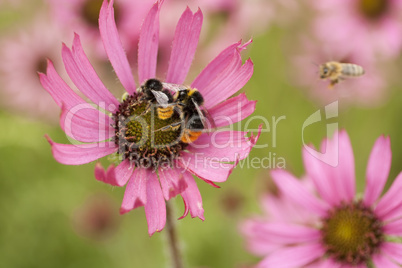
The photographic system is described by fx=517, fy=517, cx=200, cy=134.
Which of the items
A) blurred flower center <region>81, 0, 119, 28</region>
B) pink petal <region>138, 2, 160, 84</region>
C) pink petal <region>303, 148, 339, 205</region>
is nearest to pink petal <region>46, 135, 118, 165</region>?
pink petal <region>138, 2, 160, 84</region>

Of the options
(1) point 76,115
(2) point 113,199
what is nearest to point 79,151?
(1) point 76,115

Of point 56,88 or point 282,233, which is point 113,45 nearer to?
point 56,88

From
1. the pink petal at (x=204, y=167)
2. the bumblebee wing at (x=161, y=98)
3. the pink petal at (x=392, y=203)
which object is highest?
the bumblebee wing at (x=161, y=98)

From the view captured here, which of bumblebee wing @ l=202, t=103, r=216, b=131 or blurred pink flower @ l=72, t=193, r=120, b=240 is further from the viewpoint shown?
blurred pink flower @ l=72, t=193, r=120, b=240

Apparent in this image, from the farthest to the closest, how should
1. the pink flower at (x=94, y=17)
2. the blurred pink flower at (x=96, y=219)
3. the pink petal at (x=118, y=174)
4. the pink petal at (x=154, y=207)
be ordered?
the blurred pink flower at (x=96, y=219)
the pink flower at (x=94, y=17)
the pink petal at (x=154, y=207)
the pink petal at (x=118, y=174)

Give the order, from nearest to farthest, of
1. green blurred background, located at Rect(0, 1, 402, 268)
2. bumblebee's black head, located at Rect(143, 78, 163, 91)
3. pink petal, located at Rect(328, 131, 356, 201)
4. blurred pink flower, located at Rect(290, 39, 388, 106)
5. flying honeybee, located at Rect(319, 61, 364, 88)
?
bumblebee's black head, located at Rect(143, 78, 163, 91) → pink petal, located at Rect(328, 131, 356, 201) → flying honeybee, located at Rect(319, 61, 364, 88) → green blurred background, located at Rect(0, 1, 402, 268) → blurred pink flower, located at Rect(290, 39, 388, 106)

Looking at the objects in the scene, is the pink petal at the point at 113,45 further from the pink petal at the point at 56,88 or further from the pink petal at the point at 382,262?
the pink petal at the point at 382,262

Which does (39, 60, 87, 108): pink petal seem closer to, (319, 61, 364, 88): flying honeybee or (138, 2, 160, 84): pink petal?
(138, 2, 160, 84): pink petal

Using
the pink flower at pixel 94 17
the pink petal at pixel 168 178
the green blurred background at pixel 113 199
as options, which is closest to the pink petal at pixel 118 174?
the pink petal at pixel 168 178
